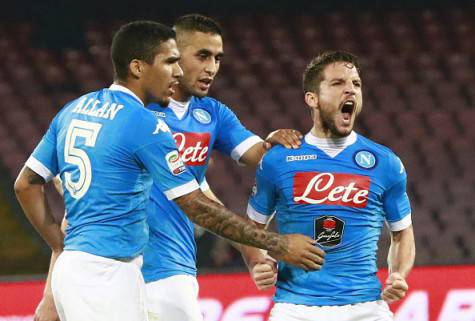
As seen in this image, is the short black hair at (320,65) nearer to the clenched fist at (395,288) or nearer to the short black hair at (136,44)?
the short black hair at (136,44)

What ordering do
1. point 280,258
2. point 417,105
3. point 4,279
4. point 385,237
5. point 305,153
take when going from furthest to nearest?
point 417,105, point 385,237, point 4,279, point 305,153, point 280,258

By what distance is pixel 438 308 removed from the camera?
630 cm

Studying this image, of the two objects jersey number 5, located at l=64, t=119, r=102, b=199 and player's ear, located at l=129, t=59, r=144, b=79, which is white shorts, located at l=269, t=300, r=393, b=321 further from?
player's ear, located at l=129, t=59, r=144, b=79

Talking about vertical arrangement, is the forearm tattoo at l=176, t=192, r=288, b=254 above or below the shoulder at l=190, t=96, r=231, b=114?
below

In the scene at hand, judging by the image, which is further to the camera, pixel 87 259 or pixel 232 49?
pixel 232 49

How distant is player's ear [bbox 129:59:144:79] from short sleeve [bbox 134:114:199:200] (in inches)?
9.0

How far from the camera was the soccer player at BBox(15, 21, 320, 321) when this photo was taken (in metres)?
3.48

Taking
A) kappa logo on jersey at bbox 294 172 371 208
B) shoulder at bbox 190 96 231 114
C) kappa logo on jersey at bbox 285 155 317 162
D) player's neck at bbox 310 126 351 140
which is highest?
shoulder at bbox 190 96 231 114

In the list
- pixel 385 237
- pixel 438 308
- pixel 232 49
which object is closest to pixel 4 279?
pixel 438 308

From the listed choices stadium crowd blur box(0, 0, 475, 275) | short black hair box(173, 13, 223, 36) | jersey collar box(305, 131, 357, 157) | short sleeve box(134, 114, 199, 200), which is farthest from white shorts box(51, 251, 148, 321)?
stadium crowd blur box(0, 0, 475, 275)

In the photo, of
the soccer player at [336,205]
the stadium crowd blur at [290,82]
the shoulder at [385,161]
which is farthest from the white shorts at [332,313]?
the stadium crowd blur at [290,82]

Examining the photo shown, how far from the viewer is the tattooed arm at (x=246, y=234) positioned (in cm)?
361

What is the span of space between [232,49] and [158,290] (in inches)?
285

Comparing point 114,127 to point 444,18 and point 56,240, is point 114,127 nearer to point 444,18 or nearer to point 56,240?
point 56,240
